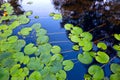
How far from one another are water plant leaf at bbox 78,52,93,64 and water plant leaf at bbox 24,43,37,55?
382mm

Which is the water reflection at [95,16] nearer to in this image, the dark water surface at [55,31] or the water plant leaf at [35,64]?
the dark water surface at [55,31]

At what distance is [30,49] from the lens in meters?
1.69

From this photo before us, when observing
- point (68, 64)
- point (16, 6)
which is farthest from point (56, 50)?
point (16, 6)

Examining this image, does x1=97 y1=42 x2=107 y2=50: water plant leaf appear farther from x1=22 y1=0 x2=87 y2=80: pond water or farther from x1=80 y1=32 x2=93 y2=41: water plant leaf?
x1=22 y1=0 x2=87 y2=80: pond water

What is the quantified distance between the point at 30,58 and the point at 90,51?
49 centimetres

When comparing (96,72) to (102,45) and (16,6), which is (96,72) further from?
(16,6)

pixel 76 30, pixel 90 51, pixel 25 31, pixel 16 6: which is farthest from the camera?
pixel 16 6

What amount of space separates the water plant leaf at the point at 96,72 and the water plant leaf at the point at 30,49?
492 mm

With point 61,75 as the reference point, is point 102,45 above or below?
above

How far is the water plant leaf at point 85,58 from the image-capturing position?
5.02ft

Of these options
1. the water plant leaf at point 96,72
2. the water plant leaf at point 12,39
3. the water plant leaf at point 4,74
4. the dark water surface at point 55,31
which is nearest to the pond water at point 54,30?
the dark water surface at point 55,31

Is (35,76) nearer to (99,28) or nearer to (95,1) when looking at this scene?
(99,28)

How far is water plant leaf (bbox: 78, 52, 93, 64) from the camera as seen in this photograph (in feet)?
5.02

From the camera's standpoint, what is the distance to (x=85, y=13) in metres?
2.24
